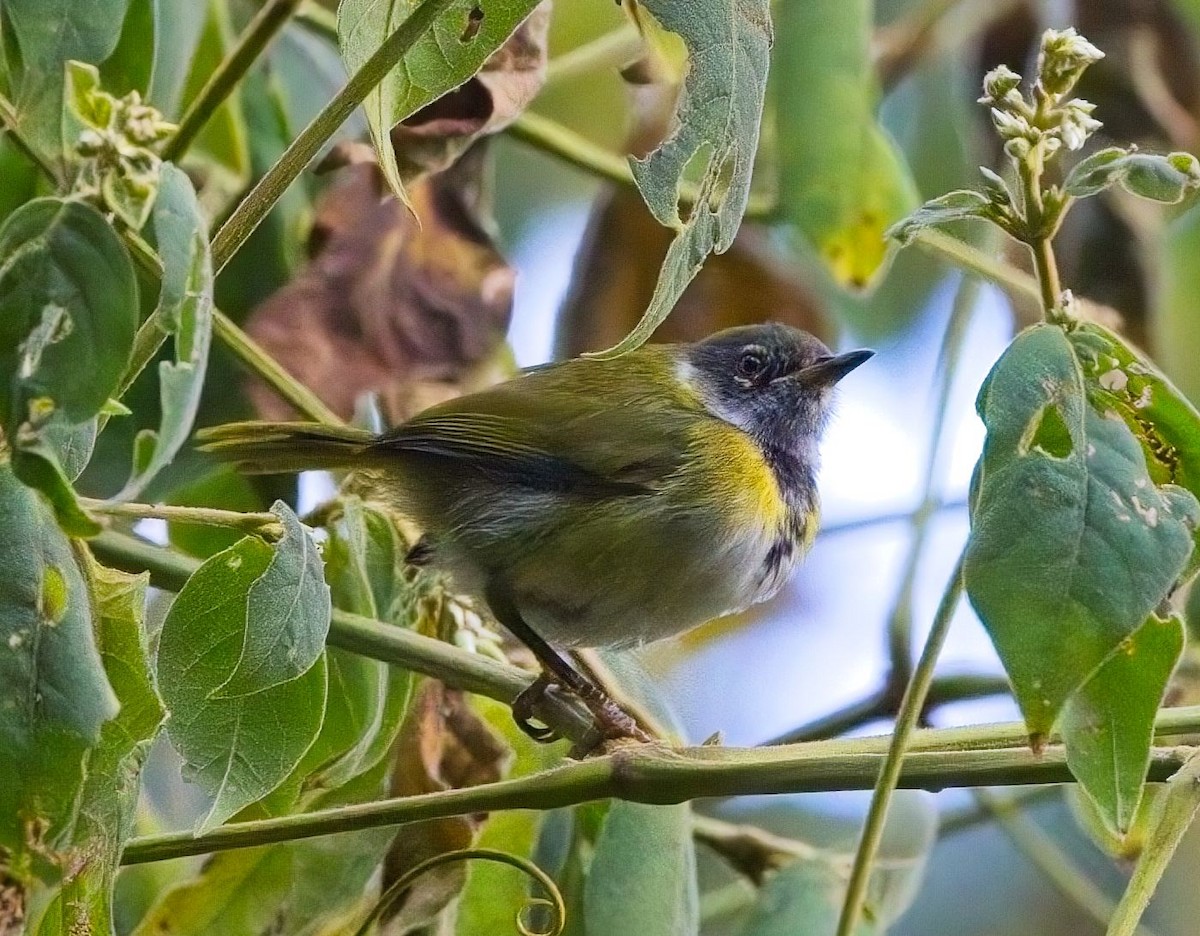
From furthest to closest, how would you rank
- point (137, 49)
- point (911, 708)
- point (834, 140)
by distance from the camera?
point (834, 140) → point (137, 49) → point (911, 708)

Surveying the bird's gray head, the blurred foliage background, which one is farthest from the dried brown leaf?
the bird's gray head

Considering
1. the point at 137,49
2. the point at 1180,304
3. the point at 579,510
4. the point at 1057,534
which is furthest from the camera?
the point at 1180,304

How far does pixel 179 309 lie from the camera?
0.99 m

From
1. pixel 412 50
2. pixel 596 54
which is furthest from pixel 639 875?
pixel 596 54

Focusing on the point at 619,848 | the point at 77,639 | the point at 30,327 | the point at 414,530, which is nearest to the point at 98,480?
the point at 414,530

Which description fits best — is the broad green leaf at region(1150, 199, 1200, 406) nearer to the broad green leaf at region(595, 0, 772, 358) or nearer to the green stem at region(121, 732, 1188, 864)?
the green stem at region(121, 732, 1188, 864)

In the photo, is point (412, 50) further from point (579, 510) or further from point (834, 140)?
point (579, 510)

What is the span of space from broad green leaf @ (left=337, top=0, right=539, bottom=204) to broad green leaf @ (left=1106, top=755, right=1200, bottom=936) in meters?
0.78

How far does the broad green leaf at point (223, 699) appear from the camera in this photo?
1250mm

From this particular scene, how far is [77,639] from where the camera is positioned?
3.79ft

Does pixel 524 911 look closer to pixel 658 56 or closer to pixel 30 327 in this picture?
pixel 658 56

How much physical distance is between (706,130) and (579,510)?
1.59 metres

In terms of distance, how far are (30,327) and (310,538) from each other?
14.1 inches

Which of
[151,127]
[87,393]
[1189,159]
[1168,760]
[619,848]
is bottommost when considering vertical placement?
[619,848]
